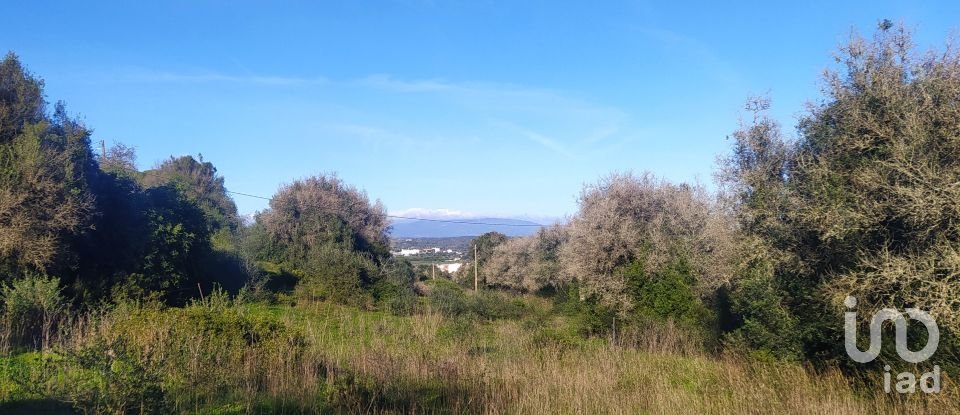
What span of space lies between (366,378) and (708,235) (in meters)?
11.6

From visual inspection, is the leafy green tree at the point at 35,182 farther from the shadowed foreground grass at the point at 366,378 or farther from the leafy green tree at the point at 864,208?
the leafy green tree at the point at 864,208

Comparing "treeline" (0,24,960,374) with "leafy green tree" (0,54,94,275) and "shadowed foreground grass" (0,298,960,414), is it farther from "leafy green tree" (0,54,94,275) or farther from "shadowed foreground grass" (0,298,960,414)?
"shadowed foreground grass" (0,298,960,414)

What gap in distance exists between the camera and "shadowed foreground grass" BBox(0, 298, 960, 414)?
5.67 m

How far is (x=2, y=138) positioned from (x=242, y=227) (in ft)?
75.1

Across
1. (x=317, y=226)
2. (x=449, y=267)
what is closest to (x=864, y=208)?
(x=317, y=226)

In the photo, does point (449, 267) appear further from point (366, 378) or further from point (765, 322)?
point (366, 378)

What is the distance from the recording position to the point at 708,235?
52.6ft

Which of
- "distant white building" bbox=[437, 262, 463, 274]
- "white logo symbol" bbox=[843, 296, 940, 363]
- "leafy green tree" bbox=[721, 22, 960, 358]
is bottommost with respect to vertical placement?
"distant white building" bbox=[437, 262, 463, 274]

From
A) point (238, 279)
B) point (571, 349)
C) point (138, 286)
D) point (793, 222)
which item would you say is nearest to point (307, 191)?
point (238, 279)

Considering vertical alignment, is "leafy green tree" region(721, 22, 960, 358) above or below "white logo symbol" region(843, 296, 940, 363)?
above

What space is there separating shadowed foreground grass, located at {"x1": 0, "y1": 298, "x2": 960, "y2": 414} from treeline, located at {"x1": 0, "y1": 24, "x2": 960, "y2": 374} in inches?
50.2

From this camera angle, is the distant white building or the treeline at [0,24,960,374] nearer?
the treeline at [0,24,960,374]

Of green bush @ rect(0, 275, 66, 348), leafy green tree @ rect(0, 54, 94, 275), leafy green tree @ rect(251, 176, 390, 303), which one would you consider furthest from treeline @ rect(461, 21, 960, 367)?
leafy green tree @ rect(251, 176, 390, 303)

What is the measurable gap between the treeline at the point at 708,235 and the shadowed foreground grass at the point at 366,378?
1275 mm
